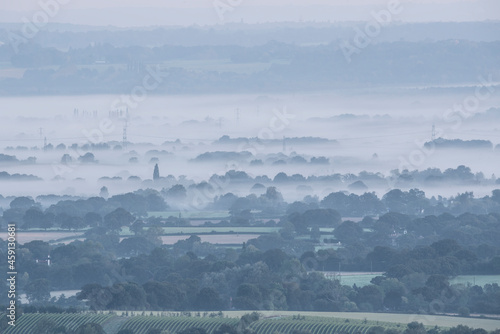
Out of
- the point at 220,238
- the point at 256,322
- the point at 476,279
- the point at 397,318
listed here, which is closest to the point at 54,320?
the point at 256,322

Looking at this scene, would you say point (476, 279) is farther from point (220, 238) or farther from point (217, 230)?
point (217, 230)

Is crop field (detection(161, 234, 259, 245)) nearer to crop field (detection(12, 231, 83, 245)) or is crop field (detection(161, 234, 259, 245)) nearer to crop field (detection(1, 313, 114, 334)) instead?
crop field (detection(12, 231, 83, 245))

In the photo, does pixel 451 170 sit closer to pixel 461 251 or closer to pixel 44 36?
pixel 461 251

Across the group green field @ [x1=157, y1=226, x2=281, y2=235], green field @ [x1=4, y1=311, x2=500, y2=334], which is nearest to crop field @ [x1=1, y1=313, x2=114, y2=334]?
green field @ [x1=4, y1=311, x2=500, y2=334]

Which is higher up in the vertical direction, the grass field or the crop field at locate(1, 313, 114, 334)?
the grass field

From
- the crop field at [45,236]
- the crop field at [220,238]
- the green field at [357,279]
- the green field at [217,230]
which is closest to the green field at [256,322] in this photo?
the green field at [357,279]

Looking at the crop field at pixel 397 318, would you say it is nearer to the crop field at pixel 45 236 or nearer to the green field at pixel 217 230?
the crop field at pixel 45 236

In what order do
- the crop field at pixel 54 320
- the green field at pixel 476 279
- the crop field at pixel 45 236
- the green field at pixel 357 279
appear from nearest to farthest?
1. the crop field at pixel 54 320
2. the green field at pixel 476 279
3. the green field at pixel 357 279
4. the crop field at pixel 45 236

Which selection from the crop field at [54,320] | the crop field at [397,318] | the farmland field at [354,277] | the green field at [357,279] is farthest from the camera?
the farmland field at [354,277]

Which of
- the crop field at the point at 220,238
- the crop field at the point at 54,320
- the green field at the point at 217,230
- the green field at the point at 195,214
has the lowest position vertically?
the crop field at the point at 54,320

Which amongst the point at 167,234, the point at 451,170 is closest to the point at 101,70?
the point at 451,170

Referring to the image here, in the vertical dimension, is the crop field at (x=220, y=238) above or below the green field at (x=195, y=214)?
below
